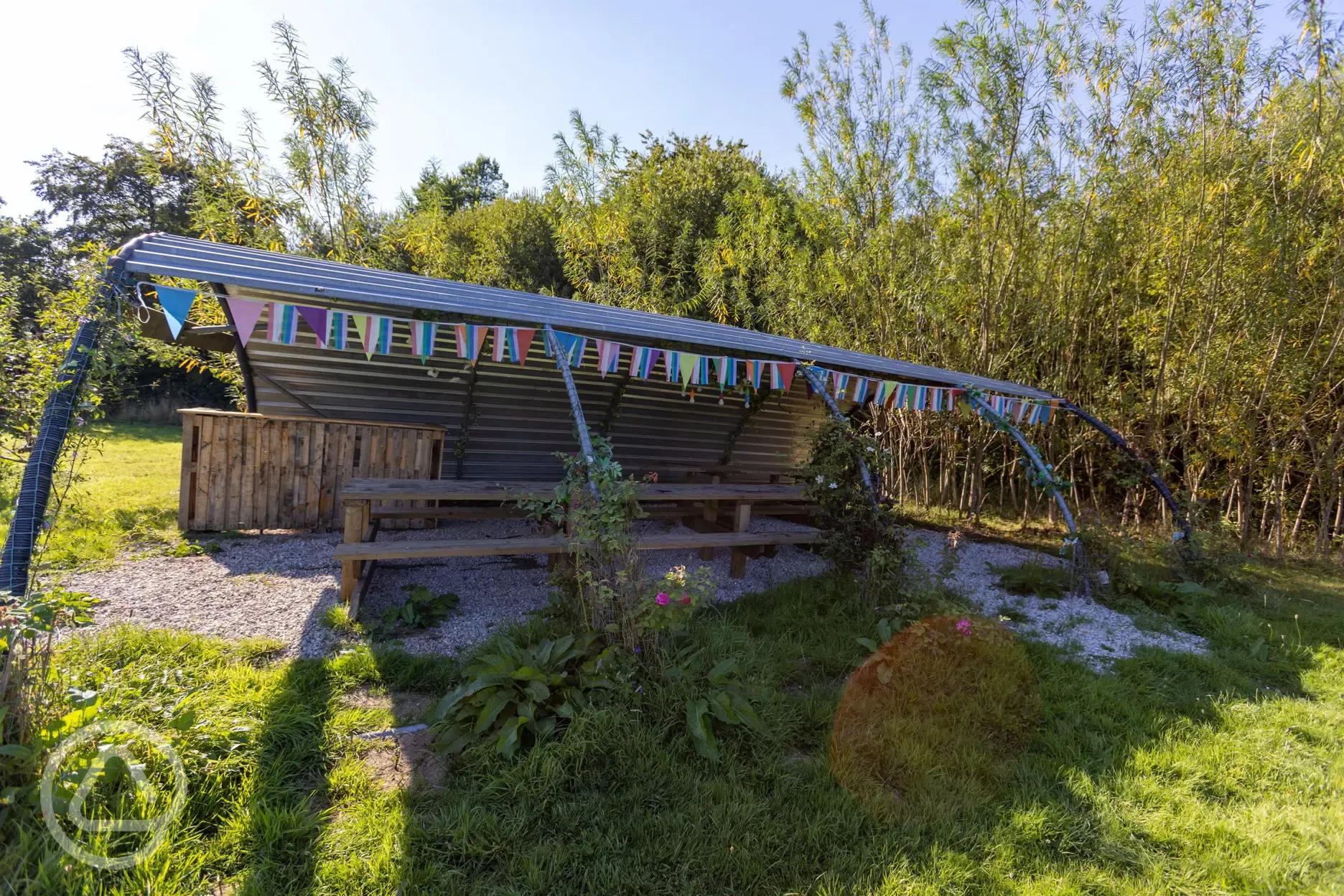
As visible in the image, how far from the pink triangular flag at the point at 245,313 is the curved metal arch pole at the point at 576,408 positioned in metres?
1.76

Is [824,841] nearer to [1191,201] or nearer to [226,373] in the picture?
[1191,201]

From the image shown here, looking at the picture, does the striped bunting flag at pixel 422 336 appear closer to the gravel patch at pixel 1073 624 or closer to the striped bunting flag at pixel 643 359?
the striped bunting flag at pixel 643 359

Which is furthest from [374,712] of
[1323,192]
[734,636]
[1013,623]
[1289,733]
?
[1323,192]

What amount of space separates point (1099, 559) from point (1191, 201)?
470 centimetres

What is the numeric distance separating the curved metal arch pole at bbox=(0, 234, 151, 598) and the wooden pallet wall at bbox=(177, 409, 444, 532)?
3193mm

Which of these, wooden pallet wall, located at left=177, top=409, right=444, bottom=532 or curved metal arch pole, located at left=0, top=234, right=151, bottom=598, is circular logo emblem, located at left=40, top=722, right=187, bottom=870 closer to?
curved metal arch pole, located at left=0, top=234, right=151, bottom=598

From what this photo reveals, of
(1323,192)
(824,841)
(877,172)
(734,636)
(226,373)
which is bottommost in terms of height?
(824,841)

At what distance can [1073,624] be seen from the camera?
183 inches

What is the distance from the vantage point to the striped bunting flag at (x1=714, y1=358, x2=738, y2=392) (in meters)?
4.97

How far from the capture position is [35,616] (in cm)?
191

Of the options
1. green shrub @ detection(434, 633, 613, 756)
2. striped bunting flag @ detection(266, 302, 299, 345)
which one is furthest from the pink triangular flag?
green shrub @ detection(434, 633, 613, 756)

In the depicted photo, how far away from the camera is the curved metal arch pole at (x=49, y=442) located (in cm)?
229

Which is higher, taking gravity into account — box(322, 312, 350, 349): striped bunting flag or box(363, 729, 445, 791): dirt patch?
box(322, 312, 350, 349): striped bunting flag

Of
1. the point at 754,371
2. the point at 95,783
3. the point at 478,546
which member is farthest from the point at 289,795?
the point at 754,371
